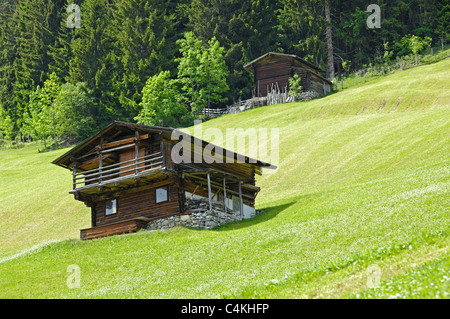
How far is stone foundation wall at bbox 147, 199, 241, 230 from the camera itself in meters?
34.4

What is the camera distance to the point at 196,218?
113 feet

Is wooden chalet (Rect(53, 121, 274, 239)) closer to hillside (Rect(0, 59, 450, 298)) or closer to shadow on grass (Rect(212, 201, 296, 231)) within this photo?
shadow on grass (Rect(212, 201, 296, 231))

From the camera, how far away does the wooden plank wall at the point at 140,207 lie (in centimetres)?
3544

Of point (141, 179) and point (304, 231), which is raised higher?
point (141, 179)

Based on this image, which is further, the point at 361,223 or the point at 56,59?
the point at 56,59

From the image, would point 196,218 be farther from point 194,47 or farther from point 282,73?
point 194,47

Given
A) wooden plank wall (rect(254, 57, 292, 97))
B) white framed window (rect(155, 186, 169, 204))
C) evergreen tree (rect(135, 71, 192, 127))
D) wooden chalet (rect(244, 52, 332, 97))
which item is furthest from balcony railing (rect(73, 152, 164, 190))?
wooden plank wall (rect(254, 57, 292, 97))

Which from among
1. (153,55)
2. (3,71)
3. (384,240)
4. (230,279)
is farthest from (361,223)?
(3,71)

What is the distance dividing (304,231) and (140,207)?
14.9 meters

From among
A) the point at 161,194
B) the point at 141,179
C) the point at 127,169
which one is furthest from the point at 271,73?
the point at 141,179

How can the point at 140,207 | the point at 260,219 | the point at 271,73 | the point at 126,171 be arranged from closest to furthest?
the point at 260,219
the point at 126,171
the point at 140,207
the point at 271,73

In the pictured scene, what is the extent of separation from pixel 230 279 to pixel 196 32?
8834 centimetres

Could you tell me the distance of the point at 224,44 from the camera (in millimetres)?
102625
